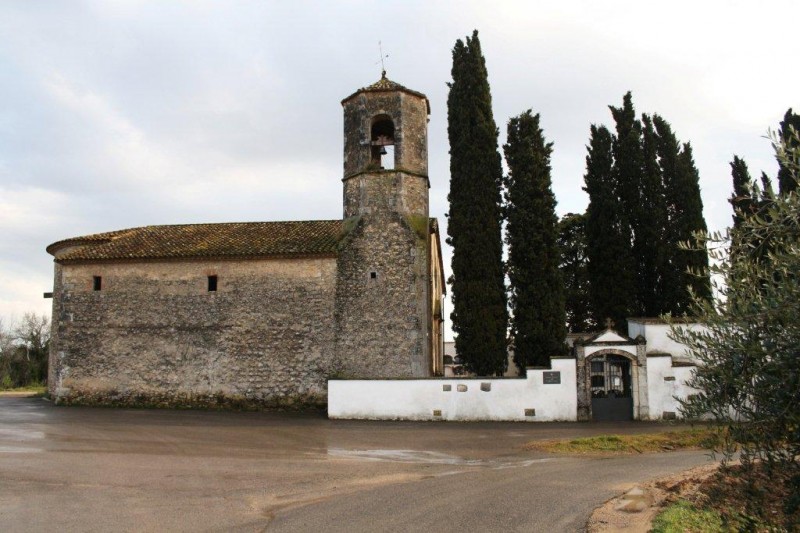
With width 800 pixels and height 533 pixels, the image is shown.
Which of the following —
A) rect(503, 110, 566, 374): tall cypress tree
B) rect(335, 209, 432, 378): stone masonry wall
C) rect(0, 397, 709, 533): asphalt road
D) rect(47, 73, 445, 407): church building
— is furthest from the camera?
rect(47, 73, 445, 407): church building

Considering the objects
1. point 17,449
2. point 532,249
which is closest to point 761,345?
point 17,449

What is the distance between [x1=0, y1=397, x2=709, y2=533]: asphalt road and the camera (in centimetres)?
772

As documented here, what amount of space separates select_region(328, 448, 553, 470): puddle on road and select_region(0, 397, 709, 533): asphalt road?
0.04 metres

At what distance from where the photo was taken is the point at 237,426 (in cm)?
1752

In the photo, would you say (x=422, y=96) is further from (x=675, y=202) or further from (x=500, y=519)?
(x=500, y=519)

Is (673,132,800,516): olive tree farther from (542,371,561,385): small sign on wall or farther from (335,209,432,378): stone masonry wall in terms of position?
(335,209,432,378): stone masonry wall

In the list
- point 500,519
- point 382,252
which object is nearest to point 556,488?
point 500,519

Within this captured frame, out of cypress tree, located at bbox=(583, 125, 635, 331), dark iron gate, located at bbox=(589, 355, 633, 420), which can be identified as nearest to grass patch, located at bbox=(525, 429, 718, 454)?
dark iron gate, located at bbox=(589, 355, 633, 420)

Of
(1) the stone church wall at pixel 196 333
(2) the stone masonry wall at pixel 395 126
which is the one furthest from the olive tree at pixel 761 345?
(2) the stone masonry wall at pixel 395 126

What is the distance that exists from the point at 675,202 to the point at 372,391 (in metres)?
16.6

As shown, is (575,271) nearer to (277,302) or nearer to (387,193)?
(387,193)

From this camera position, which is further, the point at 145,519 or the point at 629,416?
the point at 629,416

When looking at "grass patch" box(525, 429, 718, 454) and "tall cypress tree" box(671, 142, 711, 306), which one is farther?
"tall cypress tree" box(671, 142, 711, 306)

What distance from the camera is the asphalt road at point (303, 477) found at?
7719 mm
